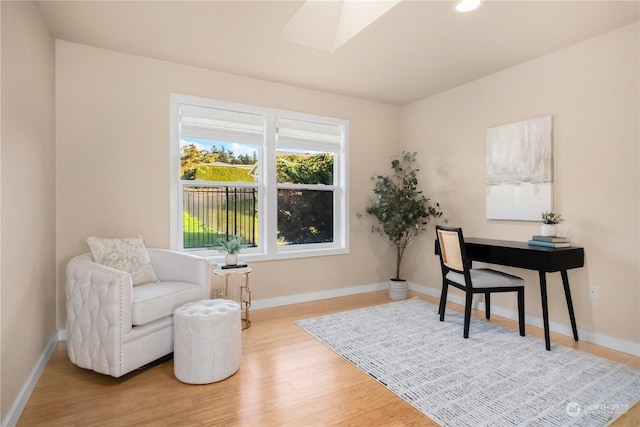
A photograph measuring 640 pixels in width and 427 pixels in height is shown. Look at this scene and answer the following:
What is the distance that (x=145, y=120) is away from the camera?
316 cm

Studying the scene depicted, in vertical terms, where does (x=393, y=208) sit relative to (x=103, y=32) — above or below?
below

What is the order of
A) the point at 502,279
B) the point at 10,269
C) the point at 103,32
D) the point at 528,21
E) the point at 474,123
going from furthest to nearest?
the point at 474,123 → the point at 502,279 → the point at 103,32 → the point at 528,21 → the point at 10,269

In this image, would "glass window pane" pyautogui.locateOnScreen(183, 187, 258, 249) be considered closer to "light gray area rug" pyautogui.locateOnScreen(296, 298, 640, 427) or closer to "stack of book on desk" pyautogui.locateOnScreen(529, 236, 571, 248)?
"light gray area rug" pyautogui.locateOnScreen(296, 298, 640, 427)

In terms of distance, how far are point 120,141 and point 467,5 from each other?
3.00m

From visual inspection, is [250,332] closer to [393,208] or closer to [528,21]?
[393,208]

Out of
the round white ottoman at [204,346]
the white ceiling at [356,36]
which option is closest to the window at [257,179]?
the white ceiling at [356,36]

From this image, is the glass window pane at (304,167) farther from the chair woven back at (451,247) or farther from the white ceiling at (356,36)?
the chair woven back at (451,247)

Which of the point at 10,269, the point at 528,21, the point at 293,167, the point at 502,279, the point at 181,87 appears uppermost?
the point at 528,21

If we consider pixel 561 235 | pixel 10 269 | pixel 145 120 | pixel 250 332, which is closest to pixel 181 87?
pixel 145 120

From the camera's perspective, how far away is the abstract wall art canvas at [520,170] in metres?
3.07

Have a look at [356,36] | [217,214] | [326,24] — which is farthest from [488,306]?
[326,24]

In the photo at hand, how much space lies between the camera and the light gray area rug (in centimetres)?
184

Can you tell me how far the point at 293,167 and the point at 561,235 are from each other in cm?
278

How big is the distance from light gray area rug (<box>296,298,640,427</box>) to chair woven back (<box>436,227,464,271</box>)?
592 millimetres
